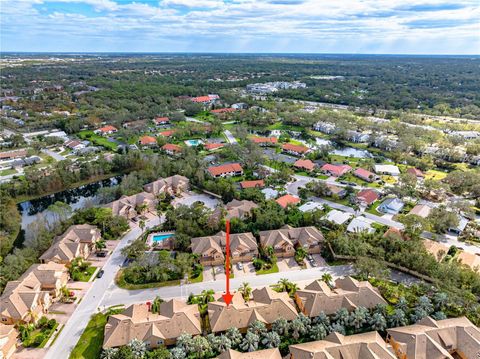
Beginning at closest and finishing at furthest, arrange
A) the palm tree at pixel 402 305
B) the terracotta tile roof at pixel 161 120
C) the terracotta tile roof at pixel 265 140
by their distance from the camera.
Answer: the palm tree at pixel 402 305
the terracotta tile roof at pixel 265 140
the terracotta tile roof at pixel 161 120

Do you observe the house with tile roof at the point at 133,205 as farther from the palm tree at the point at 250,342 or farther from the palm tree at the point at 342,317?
the palm tree at the point at 342,317

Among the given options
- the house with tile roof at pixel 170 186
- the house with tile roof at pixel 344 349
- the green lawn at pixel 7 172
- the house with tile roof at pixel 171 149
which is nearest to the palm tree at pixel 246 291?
the house with tile roof at pixel 344 349

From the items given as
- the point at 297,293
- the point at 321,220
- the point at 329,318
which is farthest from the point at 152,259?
the point at 321,220

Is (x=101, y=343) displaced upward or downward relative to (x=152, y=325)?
downward

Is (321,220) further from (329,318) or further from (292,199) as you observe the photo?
(329,318)

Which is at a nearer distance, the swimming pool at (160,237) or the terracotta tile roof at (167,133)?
the swimming pool at (160,237)

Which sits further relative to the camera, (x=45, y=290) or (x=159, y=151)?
(x=159, y=151)

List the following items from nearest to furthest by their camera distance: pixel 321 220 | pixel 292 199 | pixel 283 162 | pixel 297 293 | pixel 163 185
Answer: pixel 297 293, pixel 321 220, pixel 292 199, pixel 163 185, pixel 283 162
